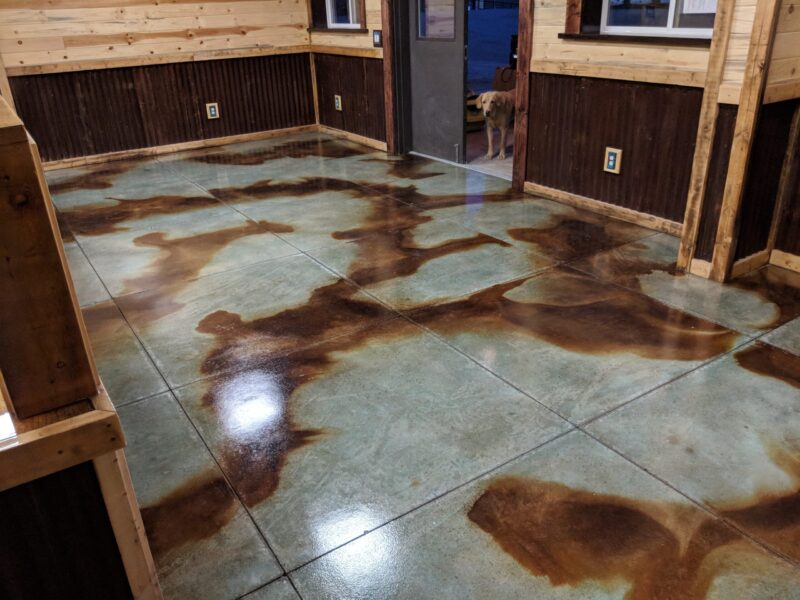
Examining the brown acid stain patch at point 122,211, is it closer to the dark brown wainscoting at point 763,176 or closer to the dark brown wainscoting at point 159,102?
the dark brown wainscoting at point 159,102

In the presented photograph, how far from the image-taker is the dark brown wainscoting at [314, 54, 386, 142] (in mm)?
7043

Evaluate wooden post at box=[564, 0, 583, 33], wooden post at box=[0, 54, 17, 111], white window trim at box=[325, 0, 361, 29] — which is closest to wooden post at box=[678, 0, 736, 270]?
wooden post at box=[564, 0, 583, 33]

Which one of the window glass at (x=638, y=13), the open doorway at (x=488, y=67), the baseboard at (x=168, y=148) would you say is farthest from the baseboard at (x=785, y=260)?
the baseboard at (x=168, y=148)

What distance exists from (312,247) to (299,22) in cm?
459

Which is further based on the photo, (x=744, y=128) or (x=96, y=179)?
(x=96, y=179)

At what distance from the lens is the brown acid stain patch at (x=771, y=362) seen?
2.78 metres

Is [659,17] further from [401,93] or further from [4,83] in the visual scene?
[4,83]

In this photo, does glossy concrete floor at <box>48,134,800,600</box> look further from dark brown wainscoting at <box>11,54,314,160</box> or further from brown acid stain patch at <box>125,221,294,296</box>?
dark brown wainscoting at <box>11,54,314,160</box>

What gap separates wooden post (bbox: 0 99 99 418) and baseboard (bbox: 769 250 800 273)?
3962 millimetres

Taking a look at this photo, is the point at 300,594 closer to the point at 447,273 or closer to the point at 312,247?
the point at 447,273

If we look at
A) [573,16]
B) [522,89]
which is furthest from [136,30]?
[573,16]

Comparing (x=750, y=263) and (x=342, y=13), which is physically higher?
(x=342, y=13)

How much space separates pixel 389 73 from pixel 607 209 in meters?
3.00

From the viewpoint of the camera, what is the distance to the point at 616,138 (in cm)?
458
